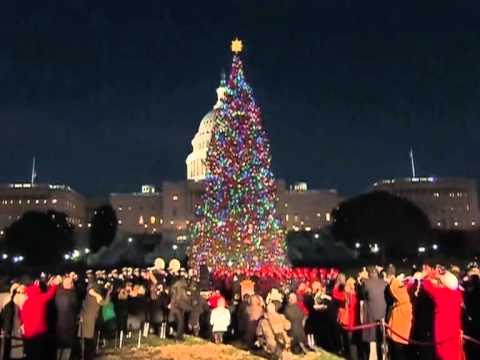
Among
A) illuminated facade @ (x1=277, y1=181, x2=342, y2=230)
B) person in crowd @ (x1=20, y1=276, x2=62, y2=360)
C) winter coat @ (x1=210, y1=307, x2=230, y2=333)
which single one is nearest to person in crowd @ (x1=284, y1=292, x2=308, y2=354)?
winter coat @ (x1=210, y1=307, x2=230, y2=333)

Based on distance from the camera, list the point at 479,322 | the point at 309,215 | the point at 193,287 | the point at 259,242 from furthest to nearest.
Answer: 1. the point at 309,215
2. the point at 259,242
3. the point at 193,287
4. the point at 479,322

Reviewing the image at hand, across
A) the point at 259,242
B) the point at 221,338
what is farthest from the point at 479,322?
the point at 259,242

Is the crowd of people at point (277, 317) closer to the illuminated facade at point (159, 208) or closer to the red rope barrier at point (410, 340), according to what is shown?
the red rope barrier at point (410, 340)

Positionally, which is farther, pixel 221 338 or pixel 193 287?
pixel 193 287

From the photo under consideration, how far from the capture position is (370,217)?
78.9 m

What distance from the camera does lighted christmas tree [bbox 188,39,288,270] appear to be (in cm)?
3294

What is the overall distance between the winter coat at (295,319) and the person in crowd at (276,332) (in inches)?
17.9

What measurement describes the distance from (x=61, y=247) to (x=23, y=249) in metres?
4.53

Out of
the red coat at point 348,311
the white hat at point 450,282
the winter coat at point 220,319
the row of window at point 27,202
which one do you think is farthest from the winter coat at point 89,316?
the row of window at point 27,202

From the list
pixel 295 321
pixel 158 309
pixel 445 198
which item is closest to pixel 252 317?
pixel 295 321

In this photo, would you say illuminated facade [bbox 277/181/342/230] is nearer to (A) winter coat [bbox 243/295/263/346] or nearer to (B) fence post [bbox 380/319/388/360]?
(A) winter coat [bbox 243/295/263/346]

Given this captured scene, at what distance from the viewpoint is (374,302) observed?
1248 centimetres

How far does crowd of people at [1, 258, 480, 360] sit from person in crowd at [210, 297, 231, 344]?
27mm

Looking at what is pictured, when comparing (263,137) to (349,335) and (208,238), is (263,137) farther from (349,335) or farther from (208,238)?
(349,335)
